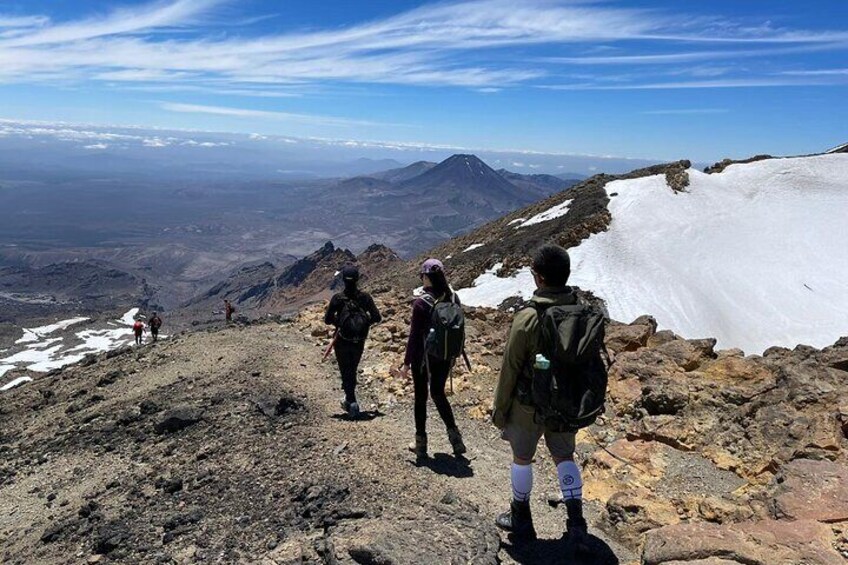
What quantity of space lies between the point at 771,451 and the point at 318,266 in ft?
436

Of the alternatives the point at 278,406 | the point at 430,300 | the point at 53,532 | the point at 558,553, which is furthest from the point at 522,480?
the point at 53,532

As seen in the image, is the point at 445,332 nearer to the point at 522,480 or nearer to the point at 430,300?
the point at 430,300

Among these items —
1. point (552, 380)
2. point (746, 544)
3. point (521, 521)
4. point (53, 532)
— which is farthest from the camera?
point (53, 532)

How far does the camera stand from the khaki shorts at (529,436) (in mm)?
5527

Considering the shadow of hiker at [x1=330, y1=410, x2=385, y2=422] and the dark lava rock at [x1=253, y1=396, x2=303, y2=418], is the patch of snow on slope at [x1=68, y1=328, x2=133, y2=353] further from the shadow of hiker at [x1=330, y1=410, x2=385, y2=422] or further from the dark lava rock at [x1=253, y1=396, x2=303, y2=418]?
the shadow of hiker at [x1=330, y1=410, x2=385, y2=422]

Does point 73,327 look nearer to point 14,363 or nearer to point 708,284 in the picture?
point 14,363

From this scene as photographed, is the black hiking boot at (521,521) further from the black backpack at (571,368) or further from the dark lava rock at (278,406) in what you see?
the dark lava rock at (278,406)

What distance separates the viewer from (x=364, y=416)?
1079 cm

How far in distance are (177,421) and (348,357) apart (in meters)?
3.68

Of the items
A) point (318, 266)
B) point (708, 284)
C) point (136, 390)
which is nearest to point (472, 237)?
point (708, 284)

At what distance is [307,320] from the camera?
1959cm

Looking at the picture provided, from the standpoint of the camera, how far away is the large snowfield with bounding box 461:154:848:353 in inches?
787

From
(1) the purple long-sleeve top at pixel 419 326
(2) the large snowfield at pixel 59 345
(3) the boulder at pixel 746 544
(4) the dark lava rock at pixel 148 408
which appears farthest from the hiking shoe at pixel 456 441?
(2) the large snowfield at pixel 59 345

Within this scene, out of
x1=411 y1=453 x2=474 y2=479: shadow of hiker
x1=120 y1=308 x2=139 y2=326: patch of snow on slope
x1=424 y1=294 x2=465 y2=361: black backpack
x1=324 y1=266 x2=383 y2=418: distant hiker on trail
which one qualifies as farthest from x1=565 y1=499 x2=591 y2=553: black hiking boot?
x1=120 y1=308 x2=139 y2=326: patch of snow on slope
